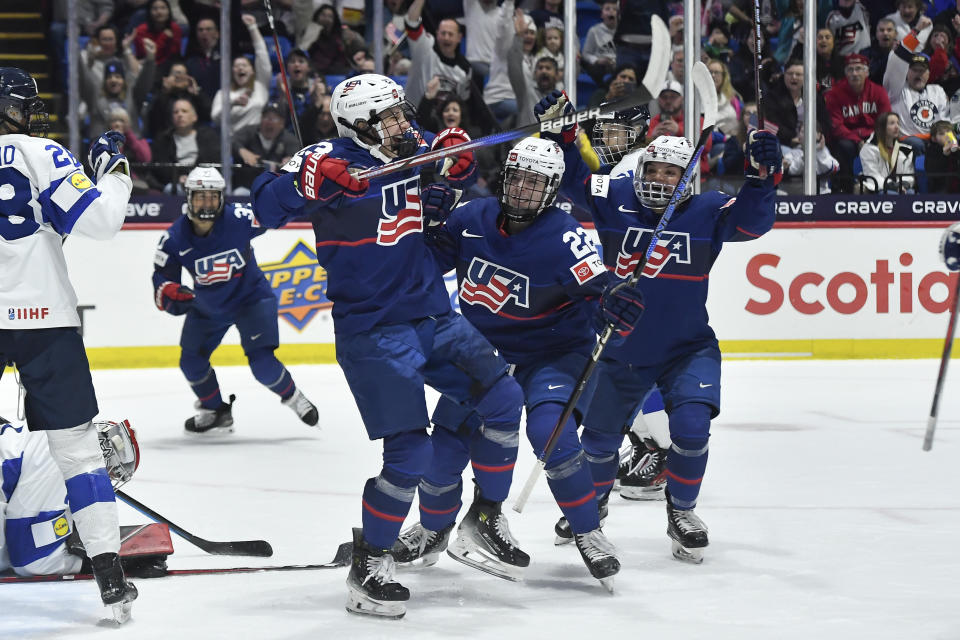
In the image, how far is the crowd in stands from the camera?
907cm

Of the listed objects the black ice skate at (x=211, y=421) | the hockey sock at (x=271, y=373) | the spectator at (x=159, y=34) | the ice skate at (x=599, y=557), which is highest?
the spectator at (x=159, y=34)

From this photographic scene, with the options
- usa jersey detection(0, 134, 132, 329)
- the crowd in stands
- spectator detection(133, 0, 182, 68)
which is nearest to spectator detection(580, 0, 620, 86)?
the crowd in stands

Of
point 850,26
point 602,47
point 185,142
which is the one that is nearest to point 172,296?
point 185,142

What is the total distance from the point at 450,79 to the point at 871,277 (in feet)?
10.4

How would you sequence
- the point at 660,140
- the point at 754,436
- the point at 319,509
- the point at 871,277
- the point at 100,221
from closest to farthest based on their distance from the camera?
the point at 100,221 < the point at 660,140 < the point at 319,509 < the point at 754,436 < the point at 871,277

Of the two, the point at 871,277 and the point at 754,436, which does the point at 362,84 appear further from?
the point at 871,277

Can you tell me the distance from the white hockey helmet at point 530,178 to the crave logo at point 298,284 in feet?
16.3

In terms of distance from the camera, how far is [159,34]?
9.72 metres

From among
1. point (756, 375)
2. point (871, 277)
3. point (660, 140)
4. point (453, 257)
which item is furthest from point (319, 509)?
point (871, 277)

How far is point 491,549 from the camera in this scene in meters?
3.69

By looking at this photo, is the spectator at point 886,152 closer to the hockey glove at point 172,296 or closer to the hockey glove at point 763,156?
the hockey glove at point 172,296

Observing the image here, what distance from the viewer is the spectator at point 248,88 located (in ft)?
30.2

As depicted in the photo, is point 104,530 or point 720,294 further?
point 720,294

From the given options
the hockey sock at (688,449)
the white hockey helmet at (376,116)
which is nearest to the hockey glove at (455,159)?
the white hockey helmet at (376,116)
